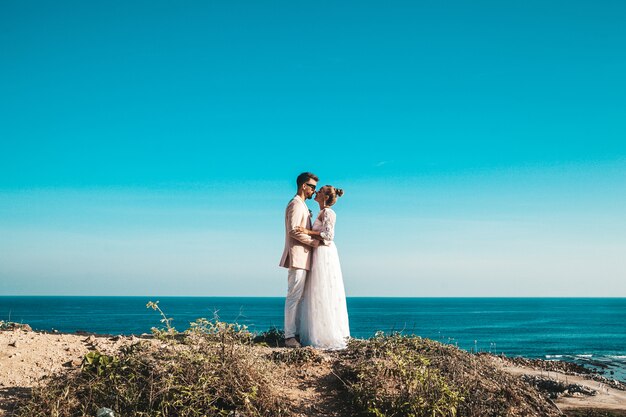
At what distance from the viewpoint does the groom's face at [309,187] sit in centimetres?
1102

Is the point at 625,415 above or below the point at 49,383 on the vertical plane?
below

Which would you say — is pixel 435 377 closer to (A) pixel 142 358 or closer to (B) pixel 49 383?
(A) pixel 142 358

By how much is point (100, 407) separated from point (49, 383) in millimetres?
772

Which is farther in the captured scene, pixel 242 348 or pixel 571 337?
pixel 571 337

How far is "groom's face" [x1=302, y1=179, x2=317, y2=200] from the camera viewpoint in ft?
36.1

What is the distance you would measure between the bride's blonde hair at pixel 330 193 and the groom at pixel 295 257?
1.35ft

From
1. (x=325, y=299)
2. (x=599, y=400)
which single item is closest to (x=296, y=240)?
(x=325, y=299)

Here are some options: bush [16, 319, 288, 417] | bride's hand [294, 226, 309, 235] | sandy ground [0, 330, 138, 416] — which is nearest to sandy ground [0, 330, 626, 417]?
sandy ground [0, 330, 138, 416]

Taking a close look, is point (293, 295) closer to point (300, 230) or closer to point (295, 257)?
point (295, 257)

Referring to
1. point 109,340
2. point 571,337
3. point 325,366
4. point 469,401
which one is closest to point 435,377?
point 469,401

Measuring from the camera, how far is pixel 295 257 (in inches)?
417

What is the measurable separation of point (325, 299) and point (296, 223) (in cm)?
157

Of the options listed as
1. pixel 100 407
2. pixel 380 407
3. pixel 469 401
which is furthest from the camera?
pixel 469 401

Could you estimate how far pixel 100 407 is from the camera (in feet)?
21.3
